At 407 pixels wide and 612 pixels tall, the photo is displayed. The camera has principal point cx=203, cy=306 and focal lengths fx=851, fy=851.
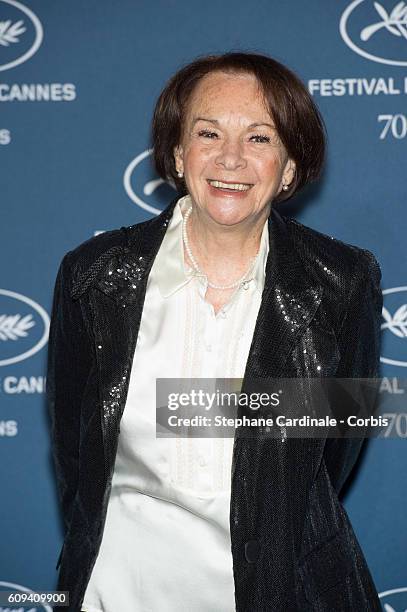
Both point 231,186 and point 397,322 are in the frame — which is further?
point 397,322

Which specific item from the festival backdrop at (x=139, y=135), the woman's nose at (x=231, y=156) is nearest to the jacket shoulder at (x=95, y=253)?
the woman's nose at (x=231, y=156)

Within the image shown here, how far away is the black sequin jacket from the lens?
1688 millimetres

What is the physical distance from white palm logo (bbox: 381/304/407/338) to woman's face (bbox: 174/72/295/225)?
0.83m

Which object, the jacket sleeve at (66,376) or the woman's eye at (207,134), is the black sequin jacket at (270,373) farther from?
the woman's eye at (207,134)

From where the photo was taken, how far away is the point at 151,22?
241cm

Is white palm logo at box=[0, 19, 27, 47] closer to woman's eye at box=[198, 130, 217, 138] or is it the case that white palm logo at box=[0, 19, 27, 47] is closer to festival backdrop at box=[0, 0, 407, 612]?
festival backdrop at box=[0, 0, 407, 612]

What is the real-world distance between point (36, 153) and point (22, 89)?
186mm

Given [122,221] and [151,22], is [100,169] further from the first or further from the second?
[151,22]

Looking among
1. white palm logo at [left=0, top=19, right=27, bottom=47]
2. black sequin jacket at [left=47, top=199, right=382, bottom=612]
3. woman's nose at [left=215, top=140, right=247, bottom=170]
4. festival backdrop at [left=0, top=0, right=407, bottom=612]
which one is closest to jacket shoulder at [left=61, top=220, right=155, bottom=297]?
black sequin jacket at [left=47, top=199, right=382, bottom=612]

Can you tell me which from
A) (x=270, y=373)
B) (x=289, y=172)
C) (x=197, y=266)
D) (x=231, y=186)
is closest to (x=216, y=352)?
(x=270, y=373)

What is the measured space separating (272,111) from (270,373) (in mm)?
546

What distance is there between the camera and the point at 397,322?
8.22 feet

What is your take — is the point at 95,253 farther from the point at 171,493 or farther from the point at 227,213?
the point at 171,493

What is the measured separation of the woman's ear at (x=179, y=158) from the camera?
6.31ft
